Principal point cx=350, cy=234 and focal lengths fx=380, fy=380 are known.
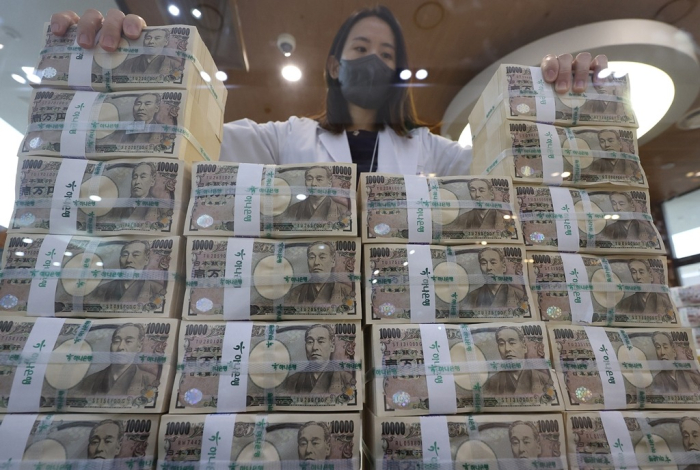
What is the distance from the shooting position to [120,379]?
0.93m

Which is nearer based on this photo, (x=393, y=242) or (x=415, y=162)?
(x=393, y=242)

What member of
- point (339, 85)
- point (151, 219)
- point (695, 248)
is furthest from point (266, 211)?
point (695, 248)

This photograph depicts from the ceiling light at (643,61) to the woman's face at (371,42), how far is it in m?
0.59

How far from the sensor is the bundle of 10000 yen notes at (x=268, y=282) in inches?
40.2

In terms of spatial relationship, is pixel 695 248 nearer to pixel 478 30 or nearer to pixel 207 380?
pixel 478 30

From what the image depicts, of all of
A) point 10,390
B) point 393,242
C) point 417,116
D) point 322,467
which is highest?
point 417,116

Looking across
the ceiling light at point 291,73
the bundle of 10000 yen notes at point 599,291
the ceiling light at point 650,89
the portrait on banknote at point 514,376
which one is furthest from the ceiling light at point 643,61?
the portrait on banknote at point 514,376

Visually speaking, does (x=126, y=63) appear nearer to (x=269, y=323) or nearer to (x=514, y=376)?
(x=269, y=323)

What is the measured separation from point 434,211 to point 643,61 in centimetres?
230

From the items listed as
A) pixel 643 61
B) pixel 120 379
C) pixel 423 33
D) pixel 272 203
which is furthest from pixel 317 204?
pixel 643 61

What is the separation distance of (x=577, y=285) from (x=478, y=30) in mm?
1780

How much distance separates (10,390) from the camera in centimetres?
92

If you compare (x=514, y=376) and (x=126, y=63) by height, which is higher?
(x=126, y=63)

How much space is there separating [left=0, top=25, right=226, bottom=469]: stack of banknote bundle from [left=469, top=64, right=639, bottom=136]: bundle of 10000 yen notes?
1061mm
